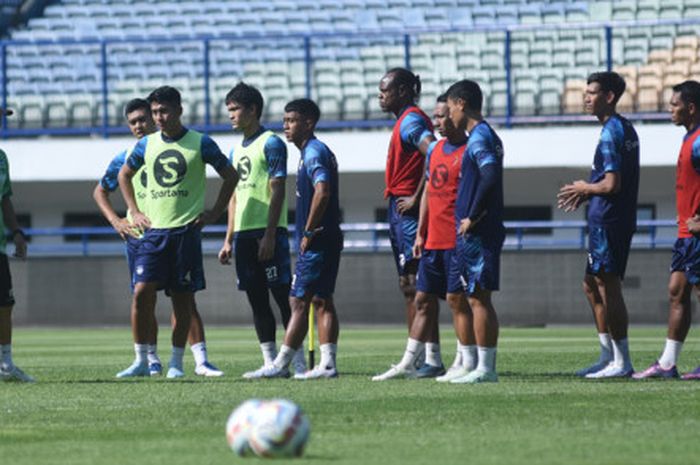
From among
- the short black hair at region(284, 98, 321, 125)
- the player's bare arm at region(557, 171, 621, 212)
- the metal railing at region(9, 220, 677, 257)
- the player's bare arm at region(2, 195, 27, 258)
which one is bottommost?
the metal railing at region(9, 220, 677, 257)

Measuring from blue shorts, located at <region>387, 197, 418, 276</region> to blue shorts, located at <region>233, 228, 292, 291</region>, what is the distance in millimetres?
879

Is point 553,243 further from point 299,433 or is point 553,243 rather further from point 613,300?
point 299,433

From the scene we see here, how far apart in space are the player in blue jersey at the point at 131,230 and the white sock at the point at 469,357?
2199 millimetres

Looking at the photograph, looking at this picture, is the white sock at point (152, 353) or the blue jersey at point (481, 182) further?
the white sock at point (152, 353)

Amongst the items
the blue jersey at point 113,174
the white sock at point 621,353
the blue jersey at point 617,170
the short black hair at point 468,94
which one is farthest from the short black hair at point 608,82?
the blue jersey at point 113,174

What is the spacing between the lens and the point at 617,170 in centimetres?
1223

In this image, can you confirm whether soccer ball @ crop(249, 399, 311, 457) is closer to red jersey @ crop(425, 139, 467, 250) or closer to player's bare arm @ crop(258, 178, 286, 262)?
red jersey @ crop(425, 139, 467, 250)

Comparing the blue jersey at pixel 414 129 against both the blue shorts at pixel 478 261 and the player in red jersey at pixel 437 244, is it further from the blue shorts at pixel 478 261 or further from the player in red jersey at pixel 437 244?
the blue shorts at pixel 478 261

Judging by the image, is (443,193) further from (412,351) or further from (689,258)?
(689,258)

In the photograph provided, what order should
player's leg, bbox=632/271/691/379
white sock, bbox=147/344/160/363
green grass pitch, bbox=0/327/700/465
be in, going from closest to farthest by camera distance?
green grass pitch, bbox=0/327/700/465 → player's leg, bbox=632/271/691/379 → white sock, bbox=147/344/160/363

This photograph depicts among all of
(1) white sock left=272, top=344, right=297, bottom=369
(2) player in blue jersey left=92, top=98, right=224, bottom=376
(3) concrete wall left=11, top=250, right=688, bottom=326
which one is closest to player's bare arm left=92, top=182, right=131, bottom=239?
(2) player in blue jersey left=92, top=98, right=224, bottom=376

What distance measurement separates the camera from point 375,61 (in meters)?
31.7

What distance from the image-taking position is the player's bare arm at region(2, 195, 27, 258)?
12.4m

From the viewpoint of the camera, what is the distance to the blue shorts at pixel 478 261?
11.5m
